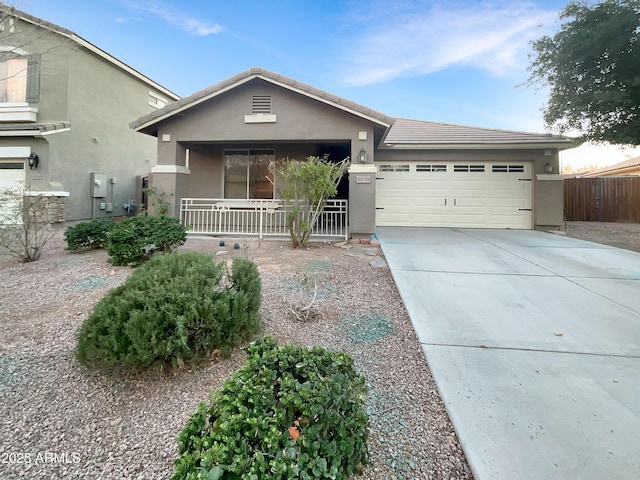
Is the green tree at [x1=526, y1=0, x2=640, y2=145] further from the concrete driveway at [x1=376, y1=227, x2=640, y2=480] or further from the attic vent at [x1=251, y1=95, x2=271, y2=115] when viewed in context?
the attic vent at [x1=251, y1=95, x2=271, y2=115]

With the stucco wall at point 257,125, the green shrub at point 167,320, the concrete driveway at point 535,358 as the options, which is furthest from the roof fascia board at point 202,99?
the green shrub at point 167,320

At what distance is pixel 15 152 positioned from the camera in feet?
34.4

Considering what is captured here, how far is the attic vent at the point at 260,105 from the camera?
8.78 m

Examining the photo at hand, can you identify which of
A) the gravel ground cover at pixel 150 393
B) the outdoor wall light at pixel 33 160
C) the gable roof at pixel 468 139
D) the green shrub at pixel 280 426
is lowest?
the gravel ground cover at pixel 150 393

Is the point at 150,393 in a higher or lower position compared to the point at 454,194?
lower

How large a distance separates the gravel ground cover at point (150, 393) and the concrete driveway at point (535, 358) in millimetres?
215

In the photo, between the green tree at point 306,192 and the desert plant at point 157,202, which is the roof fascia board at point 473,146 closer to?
the green tree at point 306,192

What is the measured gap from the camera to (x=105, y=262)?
19.4 ft

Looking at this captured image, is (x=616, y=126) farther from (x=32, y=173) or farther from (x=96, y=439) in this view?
(x=32, y=173)

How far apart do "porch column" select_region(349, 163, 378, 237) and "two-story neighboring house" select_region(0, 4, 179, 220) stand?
802cm

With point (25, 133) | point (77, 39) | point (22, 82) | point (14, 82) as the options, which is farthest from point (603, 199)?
point (14, 82)

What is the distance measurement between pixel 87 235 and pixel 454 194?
9955 millimetres

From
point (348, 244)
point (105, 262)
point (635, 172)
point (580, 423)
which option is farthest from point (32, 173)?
point (635, 172)

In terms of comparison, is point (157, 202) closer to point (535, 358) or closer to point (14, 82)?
point (14, 82)
